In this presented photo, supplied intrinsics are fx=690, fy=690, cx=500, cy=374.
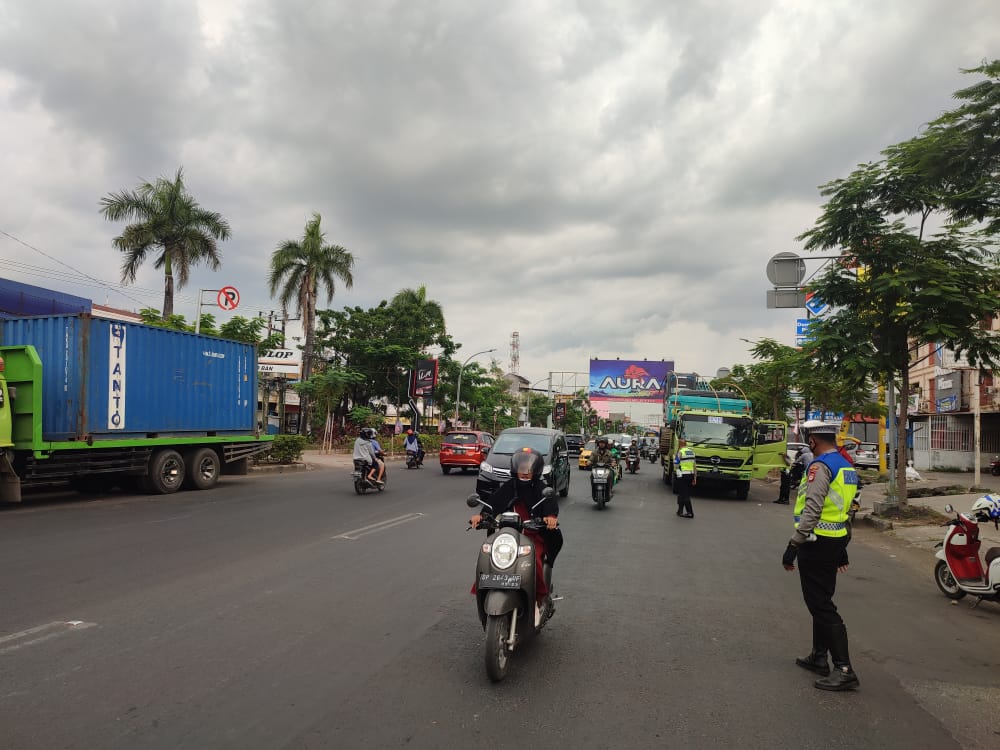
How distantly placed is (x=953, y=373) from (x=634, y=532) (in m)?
27.1

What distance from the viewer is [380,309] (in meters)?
43.5

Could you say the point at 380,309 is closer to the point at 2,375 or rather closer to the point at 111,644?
the point at 2,375

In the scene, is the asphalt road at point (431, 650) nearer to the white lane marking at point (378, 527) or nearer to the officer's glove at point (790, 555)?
the white lane marking at point (378, 527)

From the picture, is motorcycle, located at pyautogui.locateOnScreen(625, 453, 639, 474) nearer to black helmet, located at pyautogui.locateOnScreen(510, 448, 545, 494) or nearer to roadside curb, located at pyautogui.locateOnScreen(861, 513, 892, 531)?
roadside curb, located at pyautogui.locateOnScreen(861, 513, 892, 531)

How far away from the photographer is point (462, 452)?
23984mm

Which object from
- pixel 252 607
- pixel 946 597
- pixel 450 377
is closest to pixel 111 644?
pixel 252 607

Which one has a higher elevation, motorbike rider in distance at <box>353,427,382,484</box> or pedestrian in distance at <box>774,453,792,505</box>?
motorbike rider in distance at <box>353,427,382,484</box>

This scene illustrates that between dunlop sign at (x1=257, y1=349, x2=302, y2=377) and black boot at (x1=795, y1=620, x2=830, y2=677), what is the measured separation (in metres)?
28.5

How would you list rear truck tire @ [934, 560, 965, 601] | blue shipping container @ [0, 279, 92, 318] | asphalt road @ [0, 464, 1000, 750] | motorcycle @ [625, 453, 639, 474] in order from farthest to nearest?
motorcycle @ [625, 453, 639, 474] < blue shipping container @ [0, 279, 92, 318] < rear truck tire @ [934, 560, 965, 601] < asphalt road @ [0, 464, 1000, 750]

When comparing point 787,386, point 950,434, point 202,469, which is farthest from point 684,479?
point 950,434

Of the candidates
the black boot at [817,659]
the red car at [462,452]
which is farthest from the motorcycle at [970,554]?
the red car at [462,452]

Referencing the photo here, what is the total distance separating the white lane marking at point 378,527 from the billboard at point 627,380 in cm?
5242

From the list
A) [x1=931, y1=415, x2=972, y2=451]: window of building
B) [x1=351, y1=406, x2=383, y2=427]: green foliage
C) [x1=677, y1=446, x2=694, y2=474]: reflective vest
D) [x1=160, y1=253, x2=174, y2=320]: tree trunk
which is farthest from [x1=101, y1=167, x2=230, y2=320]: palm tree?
[x1=931, y1=415, x2=972, y2=451]: window of building

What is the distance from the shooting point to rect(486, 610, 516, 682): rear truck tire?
4262 mm
